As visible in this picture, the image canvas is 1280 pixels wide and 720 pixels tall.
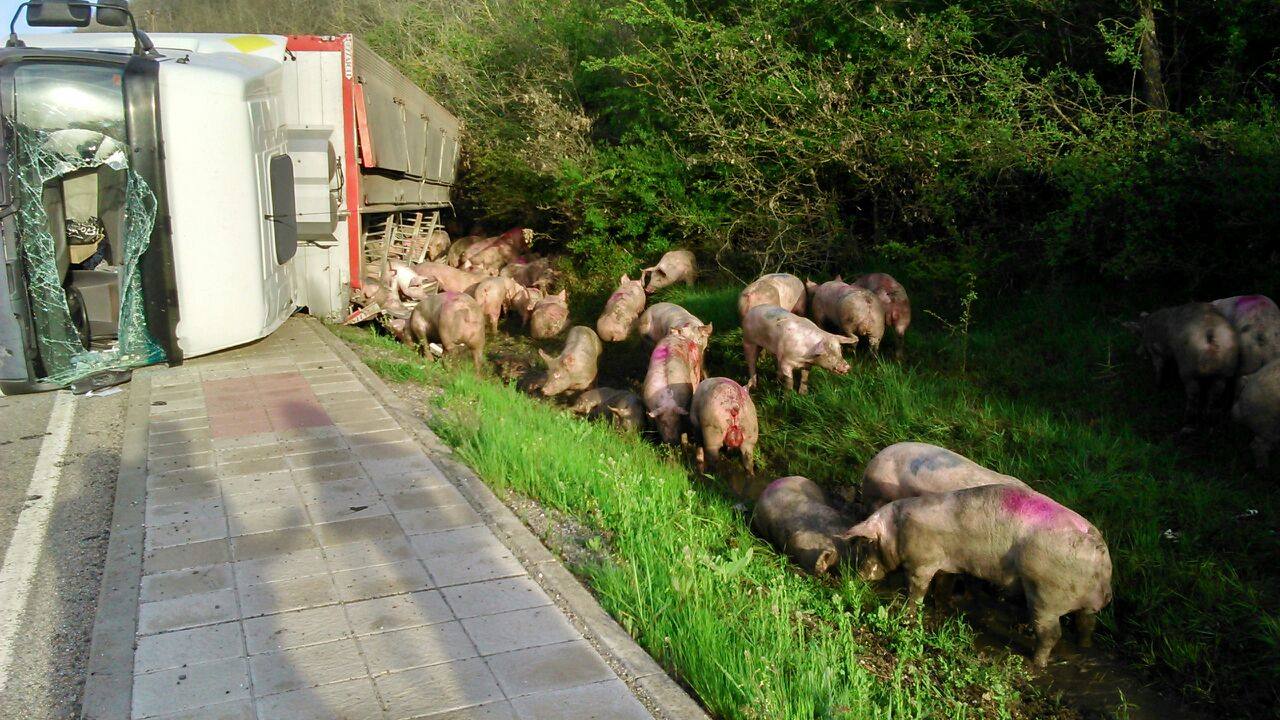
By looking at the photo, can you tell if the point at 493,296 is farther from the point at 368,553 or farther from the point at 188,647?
the point at 188,647

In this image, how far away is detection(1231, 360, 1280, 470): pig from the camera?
20.3 feet

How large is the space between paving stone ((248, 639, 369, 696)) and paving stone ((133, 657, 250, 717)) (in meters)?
0.06

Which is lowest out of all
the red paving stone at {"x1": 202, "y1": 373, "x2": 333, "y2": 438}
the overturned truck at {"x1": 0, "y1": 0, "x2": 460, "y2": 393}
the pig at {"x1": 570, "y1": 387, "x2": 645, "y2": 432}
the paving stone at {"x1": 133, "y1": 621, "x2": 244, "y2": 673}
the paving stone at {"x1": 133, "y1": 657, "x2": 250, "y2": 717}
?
the pig at {"x1": 570, "y1": 387, "x2": 645, "y2": 432}

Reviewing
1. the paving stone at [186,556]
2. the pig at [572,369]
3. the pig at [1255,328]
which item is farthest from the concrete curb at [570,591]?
the pig at [1255,328]

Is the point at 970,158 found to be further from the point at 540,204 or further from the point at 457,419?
the point at 540,204

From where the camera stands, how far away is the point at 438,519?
5.12 m

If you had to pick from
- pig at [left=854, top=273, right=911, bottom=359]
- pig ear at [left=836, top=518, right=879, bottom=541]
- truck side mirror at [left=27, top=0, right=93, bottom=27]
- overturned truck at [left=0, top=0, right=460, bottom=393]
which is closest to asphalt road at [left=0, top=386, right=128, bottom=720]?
overturned truck at [left=0, top=0, right=460, bottom=393]

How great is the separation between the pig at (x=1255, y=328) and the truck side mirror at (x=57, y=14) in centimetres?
944

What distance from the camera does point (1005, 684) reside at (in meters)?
4.60

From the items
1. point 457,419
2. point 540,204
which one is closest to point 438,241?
point 540,204

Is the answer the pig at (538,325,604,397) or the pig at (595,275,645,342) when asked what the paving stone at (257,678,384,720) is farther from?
the pig at (595,275,645,342)

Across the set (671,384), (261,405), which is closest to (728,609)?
(671,384)

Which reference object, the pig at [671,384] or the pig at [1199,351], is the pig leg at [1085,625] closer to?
the pig at [1199,351]

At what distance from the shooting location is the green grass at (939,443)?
161 inches
